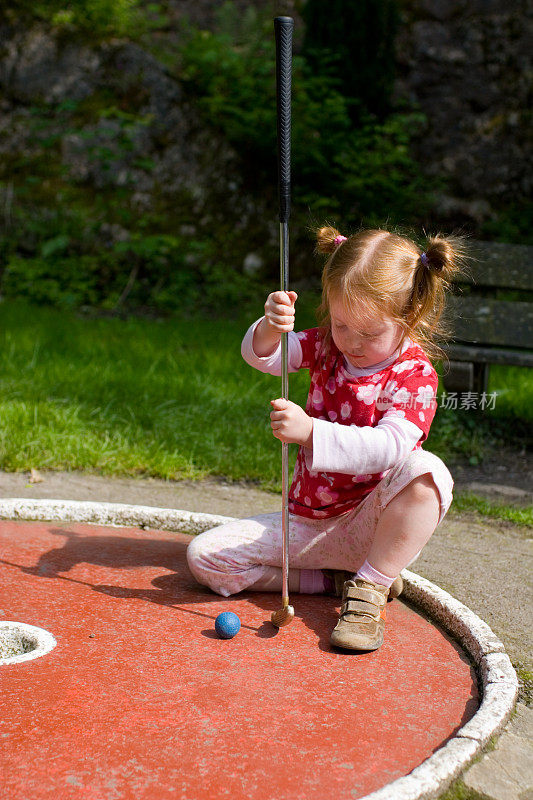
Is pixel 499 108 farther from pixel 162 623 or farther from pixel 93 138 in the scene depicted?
pixel 162 623

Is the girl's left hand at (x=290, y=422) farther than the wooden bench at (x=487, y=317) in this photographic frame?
No

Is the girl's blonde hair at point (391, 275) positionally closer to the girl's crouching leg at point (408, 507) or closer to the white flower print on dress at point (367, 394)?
the white flower print on dress at point (367, 394)

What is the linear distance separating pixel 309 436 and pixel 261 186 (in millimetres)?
6243

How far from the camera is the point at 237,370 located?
5473mm

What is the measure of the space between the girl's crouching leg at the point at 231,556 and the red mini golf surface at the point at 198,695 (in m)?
0.05

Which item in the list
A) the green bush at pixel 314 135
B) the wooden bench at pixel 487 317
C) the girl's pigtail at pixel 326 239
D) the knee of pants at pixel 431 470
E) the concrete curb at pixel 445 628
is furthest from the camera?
the green bush at pixel 314 135

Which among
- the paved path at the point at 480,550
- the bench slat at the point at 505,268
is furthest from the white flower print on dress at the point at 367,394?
the bench slat at the point at 505,268

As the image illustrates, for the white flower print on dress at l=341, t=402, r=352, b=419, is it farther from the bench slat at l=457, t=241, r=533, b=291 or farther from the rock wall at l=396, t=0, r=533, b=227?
the rock wall at l=396, t=0, r=533, b=227

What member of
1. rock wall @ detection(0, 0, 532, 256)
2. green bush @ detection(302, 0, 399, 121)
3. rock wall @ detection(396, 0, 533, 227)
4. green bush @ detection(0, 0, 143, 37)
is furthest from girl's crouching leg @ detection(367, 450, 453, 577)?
green bush @ detection(0, 0, 143, 37)

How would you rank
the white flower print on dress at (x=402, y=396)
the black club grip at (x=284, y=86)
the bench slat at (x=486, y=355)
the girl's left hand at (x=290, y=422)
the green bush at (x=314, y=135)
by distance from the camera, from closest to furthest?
the black club grip at (x=284, y=86) → the girl's left hand at (x=290, y=422) → the white flower print on dress at (x=402, y=396) → the bench slat at (x=486, y=355) → the green bush at (x=314, y=135)

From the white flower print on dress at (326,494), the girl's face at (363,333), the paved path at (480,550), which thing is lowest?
the paved path at (480,550)

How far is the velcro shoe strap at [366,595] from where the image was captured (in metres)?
2.47

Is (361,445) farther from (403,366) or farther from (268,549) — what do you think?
(268,549)

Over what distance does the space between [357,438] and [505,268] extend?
9.75 ft
